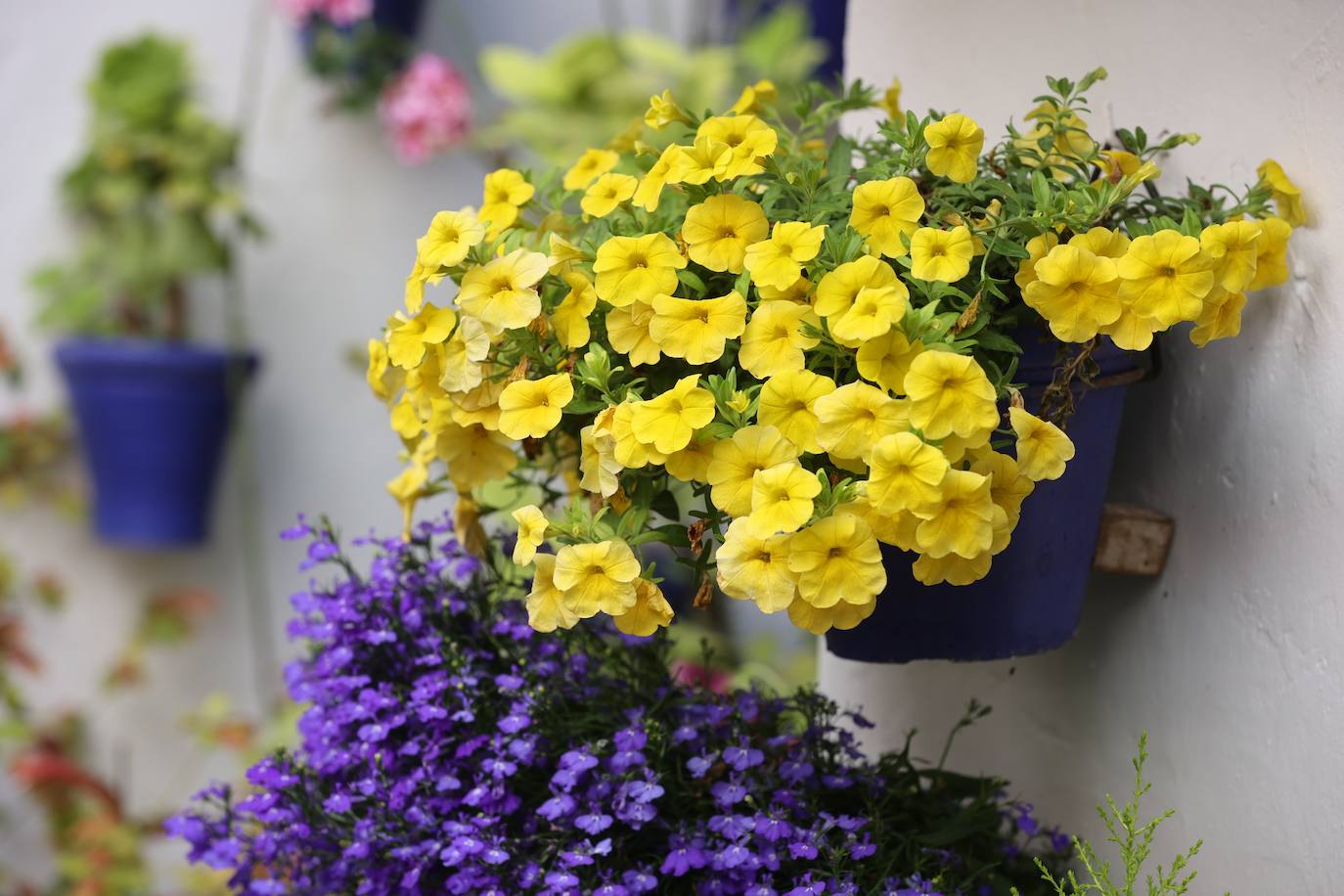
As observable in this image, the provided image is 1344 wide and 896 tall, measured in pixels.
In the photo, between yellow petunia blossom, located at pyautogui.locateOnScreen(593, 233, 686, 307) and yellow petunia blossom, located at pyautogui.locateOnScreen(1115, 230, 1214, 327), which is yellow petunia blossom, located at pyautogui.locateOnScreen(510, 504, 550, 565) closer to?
yellow petunia blossom, located at pyautogui.locateOnScreen(593, 233, 686, 307)

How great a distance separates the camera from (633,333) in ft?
3.35

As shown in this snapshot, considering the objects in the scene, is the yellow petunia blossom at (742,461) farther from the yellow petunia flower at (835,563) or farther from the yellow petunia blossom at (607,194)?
the yellow petunia blossom at (607,194)

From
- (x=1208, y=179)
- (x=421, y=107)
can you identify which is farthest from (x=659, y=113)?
(x=421, y=107)

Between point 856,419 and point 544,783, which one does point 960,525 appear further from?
point 544,783

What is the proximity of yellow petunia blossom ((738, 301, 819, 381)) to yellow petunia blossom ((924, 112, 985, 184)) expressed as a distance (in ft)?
0.52

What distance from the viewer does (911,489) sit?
0.88 meters

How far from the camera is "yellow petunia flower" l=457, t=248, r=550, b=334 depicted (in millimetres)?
1021

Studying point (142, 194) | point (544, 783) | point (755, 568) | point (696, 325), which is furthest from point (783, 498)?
point (142, 194)

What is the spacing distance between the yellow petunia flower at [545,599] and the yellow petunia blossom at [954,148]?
418 millimetres

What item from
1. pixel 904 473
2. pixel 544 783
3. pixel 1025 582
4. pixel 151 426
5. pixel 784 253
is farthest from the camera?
pixel 151 426

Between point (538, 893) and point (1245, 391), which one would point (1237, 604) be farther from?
point (538, 893)

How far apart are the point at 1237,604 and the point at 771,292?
47cm

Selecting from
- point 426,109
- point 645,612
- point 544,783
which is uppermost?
point 426,109

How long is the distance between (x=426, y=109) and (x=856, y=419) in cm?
208
